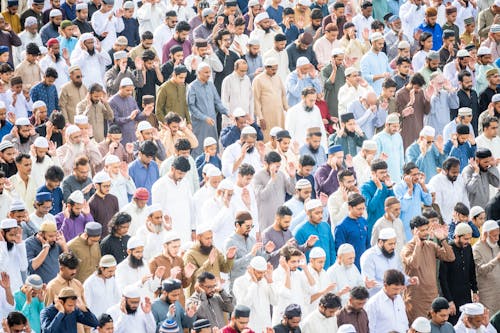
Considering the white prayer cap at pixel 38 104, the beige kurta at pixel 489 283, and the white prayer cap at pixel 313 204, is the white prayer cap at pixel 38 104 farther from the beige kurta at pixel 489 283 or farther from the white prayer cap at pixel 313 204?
the beige kurta at pixel 489 283

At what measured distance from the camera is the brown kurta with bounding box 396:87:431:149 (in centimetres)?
2245

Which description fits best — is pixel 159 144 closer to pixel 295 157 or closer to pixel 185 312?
pixel 295 157

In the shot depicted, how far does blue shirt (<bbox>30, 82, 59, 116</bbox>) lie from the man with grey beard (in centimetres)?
190

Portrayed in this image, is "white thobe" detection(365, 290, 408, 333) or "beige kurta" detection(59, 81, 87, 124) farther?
"beige kurta" detection(59, 81, 87, 124)

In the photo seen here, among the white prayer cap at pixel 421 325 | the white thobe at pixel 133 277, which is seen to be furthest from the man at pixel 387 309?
the white thobe at pixel 133 277

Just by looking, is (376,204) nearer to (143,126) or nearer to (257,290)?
(257,290)

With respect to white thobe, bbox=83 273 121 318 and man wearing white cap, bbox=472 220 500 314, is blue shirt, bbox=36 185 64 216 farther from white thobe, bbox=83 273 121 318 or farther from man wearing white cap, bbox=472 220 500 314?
man wearing white cap, bbox=472 220 500 314

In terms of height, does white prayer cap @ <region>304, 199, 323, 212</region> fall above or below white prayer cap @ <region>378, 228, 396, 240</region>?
above

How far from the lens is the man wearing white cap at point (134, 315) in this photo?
16.5 metres

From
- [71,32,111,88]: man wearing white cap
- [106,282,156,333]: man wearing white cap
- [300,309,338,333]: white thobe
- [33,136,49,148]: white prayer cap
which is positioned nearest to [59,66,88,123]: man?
[71,32,111,88]: man wearing white cap

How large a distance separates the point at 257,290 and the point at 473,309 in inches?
94.9

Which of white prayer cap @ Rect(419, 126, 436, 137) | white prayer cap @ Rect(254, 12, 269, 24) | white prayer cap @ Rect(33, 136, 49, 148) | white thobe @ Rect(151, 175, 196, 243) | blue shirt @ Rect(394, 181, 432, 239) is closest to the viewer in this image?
white thobe @ Rect(151, 175, 196, 243)

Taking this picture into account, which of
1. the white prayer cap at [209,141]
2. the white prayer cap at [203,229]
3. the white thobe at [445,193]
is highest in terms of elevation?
the white prayer cap at [203,229]

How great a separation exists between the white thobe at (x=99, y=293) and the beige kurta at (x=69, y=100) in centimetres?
519
